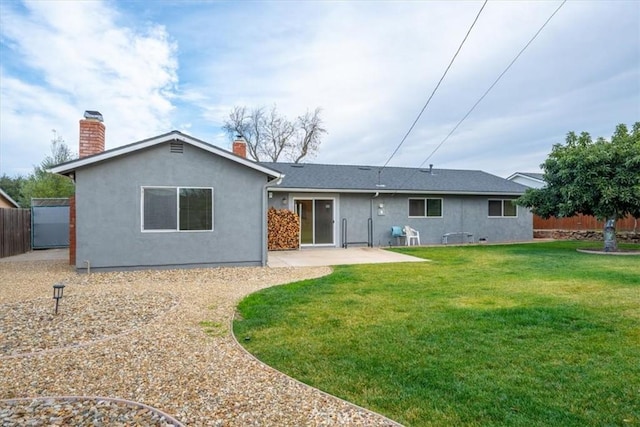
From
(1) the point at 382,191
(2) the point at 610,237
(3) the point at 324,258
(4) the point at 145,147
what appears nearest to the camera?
(4) the point at 145,147

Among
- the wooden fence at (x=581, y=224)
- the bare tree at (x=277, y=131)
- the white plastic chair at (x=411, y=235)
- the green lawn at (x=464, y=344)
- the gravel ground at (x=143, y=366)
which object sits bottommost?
the gravel ground at (x=143, y=366)

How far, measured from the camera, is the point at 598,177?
502 inches

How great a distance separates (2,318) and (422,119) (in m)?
12.4

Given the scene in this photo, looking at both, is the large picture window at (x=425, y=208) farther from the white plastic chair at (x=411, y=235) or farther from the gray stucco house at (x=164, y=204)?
the gray stucco house at (x=164, y=204)

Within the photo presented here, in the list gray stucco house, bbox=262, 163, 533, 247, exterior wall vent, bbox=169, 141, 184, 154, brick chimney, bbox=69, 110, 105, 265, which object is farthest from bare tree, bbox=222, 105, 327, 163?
exterior wall vent, bbox=169, 141, 184, 154

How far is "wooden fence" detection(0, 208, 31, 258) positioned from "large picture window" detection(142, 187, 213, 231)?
23.6ft

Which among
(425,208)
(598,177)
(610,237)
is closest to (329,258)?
(425,208)

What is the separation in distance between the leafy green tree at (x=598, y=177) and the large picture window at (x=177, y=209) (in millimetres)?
12019

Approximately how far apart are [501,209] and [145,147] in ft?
52.1

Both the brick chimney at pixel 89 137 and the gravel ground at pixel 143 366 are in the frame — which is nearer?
the gravel ground at pixel 143 366

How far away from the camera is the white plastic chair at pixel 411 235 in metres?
16.3

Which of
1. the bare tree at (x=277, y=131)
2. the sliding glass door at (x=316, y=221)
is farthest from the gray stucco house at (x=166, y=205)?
the bare tree at (x=277, y=131)

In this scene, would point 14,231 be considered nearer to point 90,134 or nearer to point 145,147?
point 90,134

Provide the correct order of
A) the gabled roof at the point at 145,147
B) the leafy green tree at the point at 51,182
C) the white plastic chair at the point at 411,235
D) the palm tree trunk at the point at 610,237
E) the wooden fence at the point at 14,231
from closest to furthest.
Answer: the gabled roof at the point at 145,147, the wooden fence at the point at 14,231, the palm tree trunk at the point at 610,237, the white plastic chair at the point at 411,235, the leafy green tree at the point at 51,182
